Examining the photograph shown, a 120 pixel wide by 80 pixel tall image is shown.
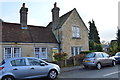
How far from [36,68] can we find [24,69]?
2.65 ft

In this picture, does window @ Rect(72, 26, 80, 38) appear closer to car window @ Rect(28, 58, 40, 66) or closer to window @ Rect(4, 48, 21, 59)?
window @ Rect(4, 48, 21, 59)

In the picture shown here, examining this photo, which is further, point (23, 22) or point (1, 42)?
point (23, 22)

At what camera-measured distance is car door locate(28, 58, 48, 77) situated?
25.4ft

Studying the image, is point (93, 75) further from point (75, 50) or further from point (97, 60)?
point (75, 50)

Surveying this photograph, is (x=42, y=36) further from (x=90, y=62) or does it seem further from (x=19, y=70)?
(x=19, y=70)

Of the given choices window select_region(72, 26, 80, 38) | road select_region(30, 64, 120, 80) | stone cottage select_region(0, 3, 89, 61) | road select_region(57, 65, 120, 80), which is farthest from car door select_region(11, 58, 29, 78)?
window select_region(72, 26, 80, 38)

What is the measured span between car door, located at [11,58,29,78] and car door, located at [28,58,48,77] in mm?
338

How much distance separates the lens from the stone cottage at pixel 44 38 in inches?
617

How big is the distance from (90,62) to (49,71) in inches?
208

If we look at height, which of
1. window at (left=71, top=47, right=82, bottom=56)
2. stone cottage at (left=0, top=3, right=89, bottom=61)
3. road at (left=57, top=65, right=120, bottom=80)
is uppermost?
stone cottage at (left=0, top=3, right=89, bottom=61)

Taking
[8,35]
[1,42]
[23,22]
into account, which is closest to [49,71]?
[1,42]

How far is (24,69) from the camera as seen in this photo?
7.50 meters

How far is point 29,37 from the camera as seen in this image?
57.1 ft

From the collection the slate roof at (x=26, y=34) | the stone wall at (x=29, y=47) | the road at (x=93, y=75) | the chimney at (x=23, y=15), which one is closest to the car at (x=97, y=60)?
the road at (x=93, y=75)
